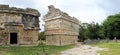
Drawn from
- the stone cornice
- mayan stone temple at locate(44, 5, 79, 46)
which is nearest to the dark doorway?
the stone cornice

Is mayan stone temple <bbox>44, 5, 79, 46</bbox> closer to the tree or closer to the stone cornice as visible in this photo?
the stone cornice

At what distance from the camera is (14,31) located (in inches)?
912

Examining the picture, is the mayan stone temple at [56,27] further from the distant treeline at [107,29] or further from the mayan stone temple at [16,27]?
the distant treeline at [107,29]

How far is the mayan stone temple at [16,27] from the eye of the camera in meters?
22.8

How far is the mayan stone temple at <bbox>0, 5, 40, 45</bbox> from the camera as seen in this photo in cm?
2280

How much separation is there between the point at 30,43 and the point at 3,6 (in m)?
4.73

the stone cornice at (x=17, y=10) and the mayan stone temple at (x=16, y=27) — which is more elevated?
the stone cornice at (x=17, y=10)

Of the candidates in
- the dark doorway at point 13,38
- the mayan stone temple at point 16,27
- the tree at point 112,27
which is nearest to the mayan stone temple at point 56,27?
the mayan stone temple at point 16,27

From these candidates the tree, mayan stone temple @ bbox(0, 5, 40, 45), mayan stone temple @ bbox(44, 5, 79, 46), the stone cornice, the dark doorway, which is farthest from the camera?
the tree

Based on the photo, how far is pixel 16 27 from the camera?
76.3ft

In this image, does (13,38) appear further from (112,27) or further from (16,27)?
(112,27)

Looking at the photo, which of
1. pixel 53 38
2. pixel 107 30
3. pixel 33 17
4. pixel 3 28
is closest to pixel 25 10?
pixel 33 17

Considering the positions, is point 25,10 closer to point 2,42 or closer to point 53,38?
point 2,42

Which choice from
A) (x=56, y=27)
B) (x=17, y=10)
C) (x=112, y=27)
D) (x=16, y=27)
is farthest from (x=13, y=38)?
(x=112, y=27)
